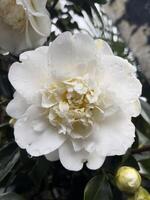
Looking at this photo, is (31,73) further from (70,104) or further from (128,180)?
(128,180)

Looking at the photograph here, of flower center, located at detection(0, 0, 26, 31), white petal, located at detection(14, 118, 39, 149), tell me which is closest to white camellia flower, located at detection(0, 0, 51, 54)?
flower center, located at detection(0, 0, 26, 31)

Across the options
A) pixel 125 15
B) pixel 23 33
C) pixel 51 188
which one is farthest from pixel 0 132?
pixel 125 15

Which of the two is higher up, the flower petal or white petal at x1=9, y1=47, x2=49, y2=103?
white petal at x1=9, y1=47, x2=49, y2=103

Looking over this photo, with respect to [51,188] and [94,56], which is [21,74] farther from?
[51,188]

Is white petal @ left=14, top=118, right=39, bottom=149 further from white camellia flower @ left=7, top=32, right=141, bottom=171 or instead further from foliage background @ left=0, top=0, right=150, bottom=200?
foliage background @ left=0, top=0, right=150, bottom=200

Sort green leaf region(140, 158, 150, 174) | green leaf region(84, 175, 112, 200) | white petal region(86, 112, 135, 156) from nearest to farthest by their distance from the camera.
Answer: white petal region(86, 112, 135, 156)
green leaf region(84, 175, 112, 200)
green leaf region(140, 158, 150, 174)

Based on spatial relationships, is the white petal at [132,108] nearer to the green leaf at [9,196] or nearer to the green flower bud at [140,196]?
the green flower bud at [140,196]
